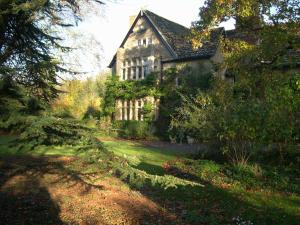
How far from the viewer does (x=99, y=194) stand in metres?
9.43

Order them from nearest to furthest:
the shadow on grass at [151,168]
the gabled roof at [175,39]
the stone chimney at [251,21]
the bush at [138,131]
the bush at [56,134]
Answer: the bush at [56,134], the shadow on grass at [151,168], the stone chimney at [251,21], the gabled roof at [175,39], the bush at [138,131]

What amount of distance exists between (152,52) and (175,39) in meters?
2.35

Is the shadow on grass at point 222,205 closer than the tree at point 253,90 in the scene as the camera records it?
Yes

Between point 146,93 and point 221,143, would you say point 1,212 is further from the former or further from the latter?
point 146,93

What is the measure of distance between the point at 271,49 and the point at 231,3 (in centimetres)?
260

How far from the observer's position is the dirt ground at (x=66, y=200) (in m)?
7.52

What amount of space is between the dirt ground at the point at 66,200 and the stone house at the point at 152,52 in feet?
59.2

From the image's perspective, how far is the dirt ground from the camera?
296 inches

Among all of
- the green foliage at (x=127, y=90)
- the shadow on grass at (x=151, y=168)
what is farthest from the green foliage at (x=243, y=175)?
the green foliage at (x=127, y=90)

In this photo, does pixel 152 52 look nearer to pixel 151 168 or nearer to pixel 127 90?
pixel 127 90

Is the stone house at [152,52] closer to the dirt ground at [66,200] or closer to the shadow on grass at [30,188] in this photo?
the shadow on grass at [30,188]

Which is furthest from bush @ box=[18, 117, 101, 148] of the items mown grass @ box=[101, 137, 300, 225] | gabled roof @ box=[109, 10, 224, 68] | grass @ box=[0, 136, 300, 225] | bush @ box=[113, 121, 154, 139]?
bush @ box=[113, 121, 154, 139]

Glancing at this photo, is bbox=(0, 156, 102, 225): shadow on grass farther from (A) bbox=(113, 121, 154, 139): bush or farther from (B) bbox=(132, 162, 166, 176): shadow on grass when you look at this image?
(A) bbox=(113, 121, 154, 139): bush

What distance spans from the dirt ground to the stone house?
18.1m
